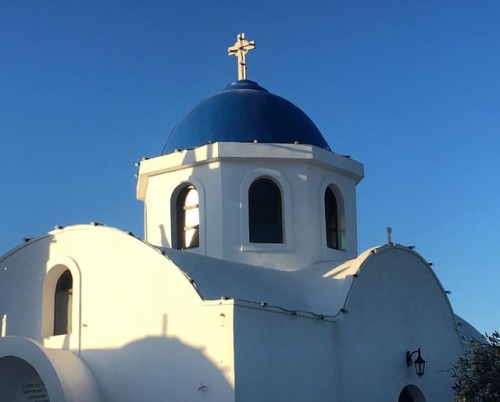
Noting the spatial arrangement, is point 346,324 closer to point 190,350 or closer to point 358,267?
point 358,267

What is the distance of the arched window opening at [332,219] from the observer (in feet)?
56.0

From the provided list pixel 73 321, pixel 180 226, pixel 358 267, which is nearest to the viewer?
pixel 73 321

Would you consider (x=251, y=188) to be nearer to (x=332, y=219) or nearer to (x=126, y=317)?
(x=332, y=219)

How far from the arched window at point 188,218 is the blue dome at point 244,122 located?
0.91m

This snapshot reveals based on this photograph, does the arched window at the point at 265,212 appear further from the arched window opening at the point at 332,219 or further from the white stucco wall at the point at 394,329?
the white stucco wall at the point at 394,329

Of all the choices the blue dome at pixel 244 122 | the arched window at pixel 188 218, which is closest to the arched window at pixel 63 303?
the arched window at pixel 188 218

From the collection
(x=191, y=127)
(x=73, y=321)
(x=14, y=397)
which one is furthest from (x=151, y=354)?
(x=191, y=127)

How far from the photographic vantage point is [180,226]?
16.7m

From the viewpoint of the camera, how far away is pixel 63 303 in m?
14.5

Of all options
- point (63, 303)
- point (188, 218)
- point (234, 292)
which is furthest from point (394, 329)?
point (63, 303)

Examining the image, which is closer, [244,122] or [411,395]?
[411,395]

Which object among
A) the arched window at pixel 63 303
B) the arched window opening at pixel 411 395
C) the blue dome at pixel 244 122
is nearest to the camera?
the arched window at pixel 63 303

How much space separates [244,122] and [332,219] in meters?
2.47

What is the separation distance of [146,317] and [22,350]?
181 centimetres
